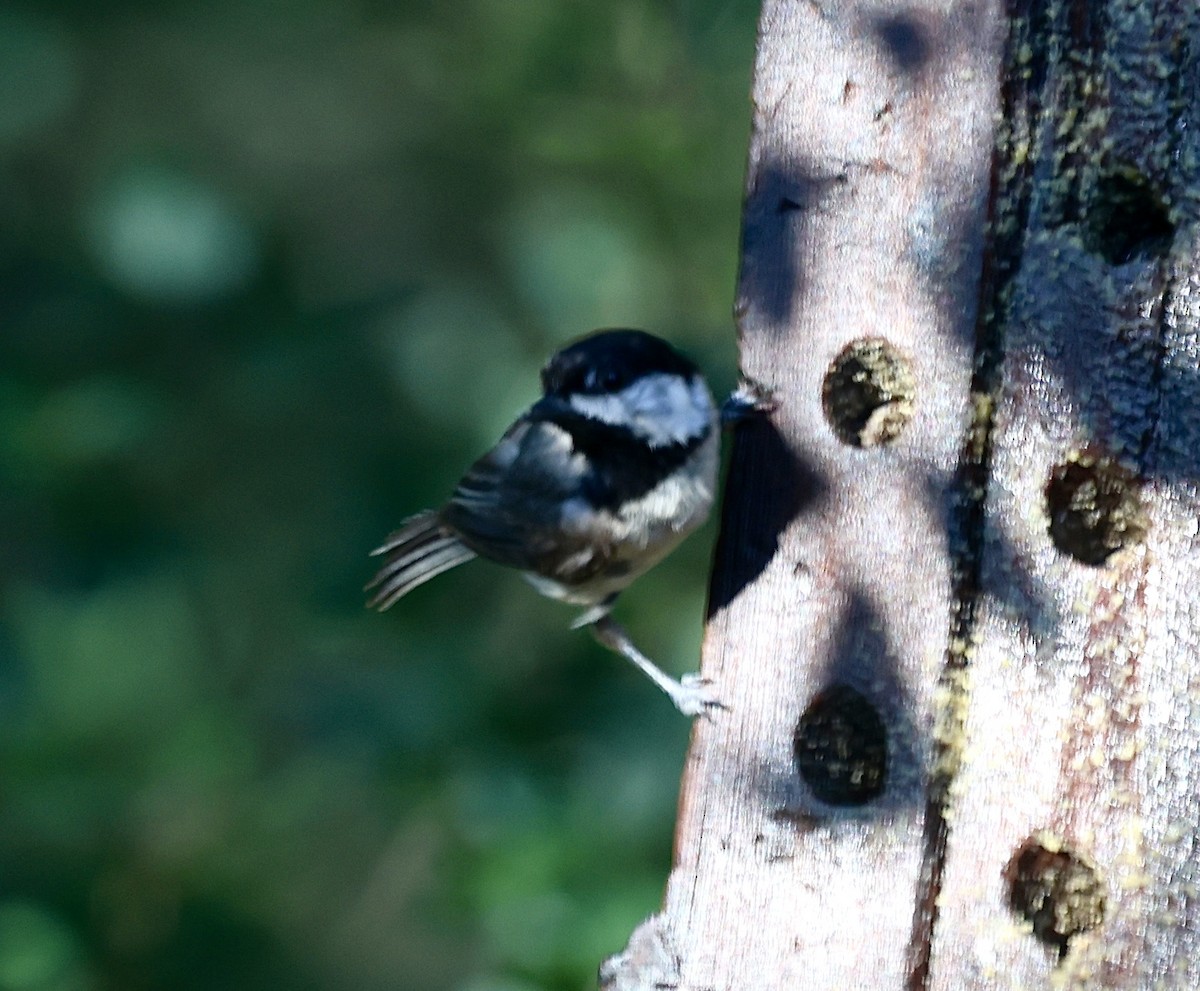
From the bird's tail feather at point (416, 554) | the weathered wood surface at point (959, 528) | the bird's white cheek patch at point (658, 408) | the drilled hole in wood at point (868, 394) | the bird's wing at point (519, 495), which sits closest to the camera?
the weathered wood surface at point (959, 528)

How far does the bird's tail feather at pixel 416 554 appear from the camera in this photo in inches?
87.6

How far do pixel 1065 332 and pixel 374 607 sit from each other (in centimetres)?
132

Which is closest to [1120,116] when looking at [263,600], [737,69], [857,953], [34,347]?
[857,953]

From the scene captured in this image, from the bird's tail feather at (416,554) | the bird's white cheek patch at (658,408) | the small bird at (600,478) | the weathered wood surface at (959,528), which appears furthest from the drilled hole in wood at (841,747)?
the bird's tail feather at (416,554)

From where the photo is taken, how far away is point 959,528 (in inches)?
55.4

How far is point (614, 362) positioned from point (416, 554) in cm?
59

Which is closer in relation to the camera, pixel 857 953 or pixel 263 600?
pixel 857 953

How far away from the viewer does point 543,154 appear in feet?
8.75

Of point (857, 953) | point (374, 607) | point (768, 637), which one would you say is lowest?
point (857, 953)

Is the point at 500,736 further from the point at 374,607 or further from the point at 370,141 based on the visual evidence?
the point at 370,141

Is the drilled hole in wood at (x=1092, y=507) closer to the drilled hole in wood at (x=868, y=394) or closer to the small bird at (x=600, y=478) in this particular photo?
the drilled hole in wood at (x=868, y=394)

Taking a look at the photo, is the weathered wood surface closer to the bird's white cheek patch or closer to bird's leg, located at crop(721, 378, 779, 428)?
bird's leg, located at crop(721, 378, 779, 428)

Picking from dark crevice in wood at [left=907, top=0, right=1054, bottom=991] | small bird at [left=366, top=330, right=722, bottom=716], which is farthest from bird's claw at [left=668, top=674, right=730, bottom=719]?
dark crevice in wood at [left=907, top=0, right=1054, bottom=991]

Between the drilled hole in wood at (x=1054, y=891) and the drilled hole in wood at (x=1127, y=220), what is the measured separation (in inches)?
22.7
